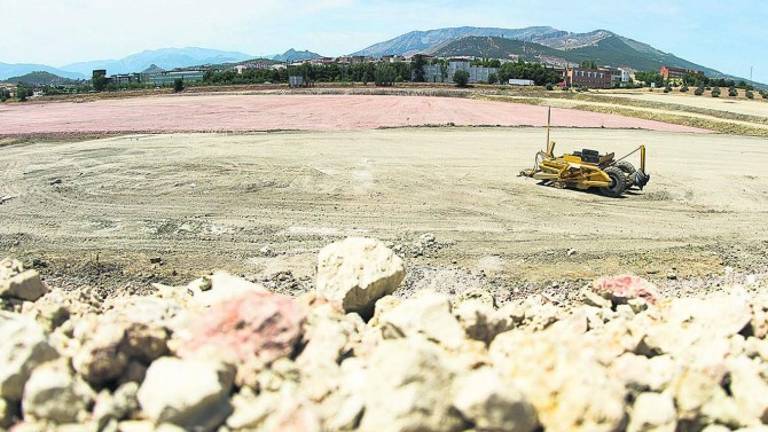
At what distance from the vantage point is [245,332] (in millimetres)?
4746

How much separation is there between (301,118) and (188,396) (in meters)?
33.5

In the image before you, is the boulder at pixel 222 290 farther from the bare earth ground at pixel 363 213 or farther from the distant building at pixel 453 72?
the distant building at pixel 453 72

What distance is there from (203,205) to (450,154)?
1030 centimetres

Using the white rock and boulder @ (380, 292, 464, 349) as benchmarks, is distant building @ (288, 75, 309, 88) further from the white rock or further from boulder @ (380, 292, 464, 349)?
the white rock

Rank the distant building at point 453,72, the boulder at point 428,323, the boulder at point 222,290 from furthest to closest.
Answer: the distant building at point 453,72 → the boulder at point 222,290 → the boulder at point 428,323

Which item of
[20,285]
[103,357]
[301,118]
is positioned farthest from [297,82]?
[103,357]

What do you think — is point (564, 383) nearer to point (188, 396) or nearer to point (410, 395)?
point (410, 395)

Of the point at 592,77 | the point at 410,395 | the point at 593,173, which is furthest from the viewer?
the point at 592,77

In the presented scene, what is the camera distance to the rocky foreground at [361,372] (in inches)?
159

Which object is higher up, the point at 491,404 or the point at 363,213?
the point at 491,404

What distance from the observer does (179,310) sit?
18.7 ft

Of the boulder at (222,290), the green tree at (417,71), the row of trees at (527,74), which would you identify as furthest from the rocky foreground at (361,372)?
the row of trees at (527,74)

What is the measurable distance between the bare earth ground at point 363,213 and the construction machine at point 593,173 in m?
0.38

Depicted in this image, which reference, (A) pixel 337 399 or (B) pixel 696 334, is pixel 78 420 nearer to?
(A) pixel 337 399
